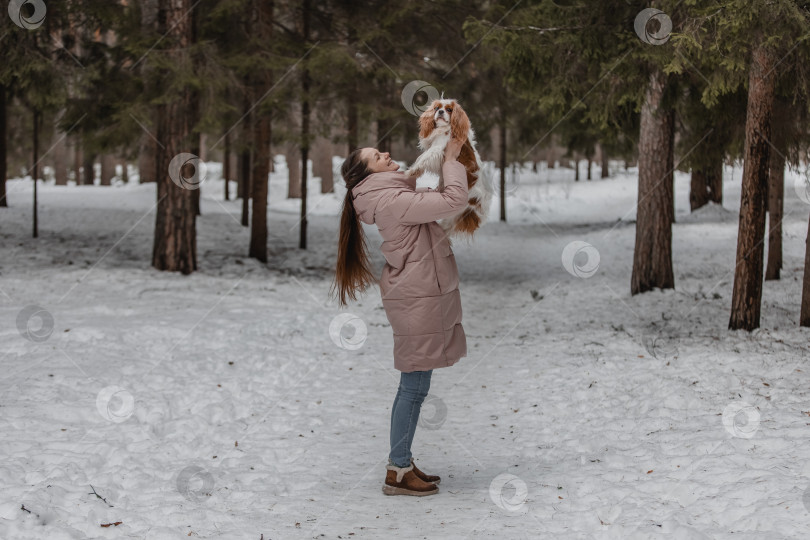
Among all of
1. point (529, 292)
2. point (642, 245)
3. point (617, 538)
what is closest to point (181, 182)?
point (529, 292)

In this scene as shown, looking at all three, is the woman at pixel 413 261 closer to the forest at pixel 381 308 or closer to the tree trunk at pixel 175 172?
the forest at pixel 381 308

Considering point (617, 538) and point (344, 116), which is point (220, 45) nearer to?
point (344, 116)

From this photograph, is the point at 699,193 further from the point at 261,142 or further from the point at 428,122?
the point at 428,122

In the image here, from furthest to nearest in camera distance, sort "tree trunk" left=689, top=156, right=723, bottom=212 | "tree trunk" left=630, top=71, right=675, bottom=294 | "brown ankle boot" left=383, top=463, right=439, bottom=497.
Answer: "tree trunk" left=689, top=156, right=723, bottom=212 < "tree trunk" left=630, top=71, right=675, bottom=294 < "brown ankle boot" left=383, top=463, right=439, bottom=497

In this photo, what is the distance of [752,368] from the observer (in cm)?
688

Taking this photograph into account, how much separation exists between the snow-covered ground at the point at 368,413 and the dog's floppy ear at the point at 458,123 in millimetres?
2321

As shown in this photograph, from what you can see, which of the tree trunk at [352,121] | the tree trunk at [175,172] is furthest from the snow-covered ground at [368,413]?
the tree trunk at [352,121]

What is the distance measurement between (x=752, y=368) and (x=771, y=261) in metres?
6.24

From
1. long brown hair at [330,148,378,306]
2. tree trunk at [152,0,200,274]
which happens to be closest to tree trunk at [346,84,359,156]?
tree trunk at [152,0,200,274]

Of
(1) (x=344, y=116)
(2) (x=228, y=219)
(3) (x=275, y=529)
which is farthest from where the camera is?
(2) (x=228, y=219)

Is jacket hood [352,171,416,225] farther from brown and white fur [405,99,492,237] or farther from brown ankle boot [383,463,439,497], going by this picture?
brown ankle boot [383,463,439,497]

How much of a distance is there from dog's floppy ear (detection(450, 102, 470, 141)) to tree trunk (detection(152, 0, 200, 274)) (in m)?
8.62

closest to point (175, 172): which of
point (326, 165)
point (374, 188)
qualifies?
point (374, 188)

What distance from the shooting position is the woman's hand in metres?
4.37
